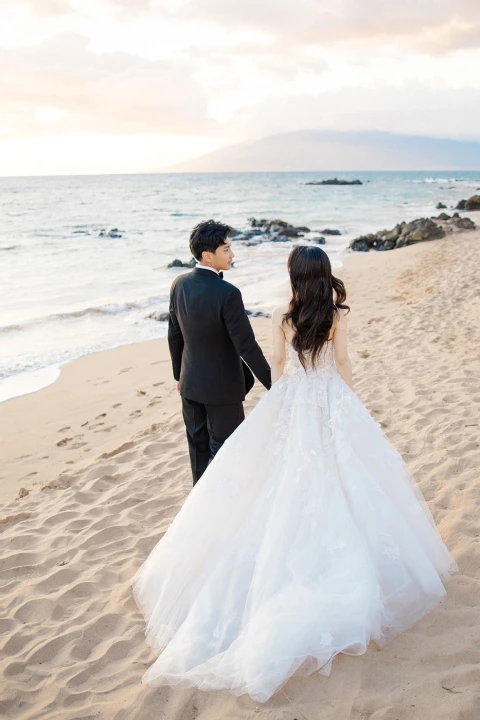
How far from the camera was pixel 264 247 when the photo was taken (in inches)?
917

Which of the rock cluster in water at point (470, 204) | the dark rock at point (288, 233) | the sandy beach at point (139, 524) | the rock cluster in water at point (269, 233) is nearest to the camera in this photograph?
the sandy beach at point (139, 524)

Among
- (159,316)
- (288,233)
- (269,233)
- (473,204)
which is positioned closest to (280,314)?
(159,316)

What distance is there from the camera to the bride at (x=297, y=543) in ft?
8.60

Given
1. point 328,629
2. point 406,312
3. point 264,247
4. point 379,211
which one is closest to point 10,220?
point 264,247

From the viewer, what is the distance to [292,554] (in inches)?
112

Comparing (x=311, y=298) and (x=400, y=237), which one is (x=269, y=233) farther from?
(x=311, y=298)

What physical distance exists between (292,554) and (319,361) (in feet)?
3.50

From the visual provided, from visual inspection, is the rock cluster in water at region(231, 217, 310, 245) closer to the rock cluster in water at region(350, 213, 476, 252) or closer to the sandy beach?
the rock cluster in water at region(350, 213, 476, 252)

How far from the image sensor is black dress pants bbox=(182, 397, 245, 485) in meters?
4.09

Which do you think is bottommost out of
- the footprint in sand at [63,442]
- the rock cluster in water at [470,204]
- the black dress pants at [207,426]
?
the footprint in sand at [63,442]

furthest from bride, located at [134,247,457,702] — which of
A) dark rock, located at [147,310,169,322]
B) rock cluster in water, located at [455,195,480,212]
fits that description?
rock cluster in water, located at [455,195,480,212]

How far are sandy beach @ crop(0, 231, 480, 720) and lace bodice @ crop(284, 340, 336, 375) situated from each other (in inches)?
55.7

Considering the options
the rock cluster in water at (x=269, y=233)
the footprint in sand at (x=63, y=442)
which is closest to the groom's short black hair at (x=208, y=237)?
the footprint in sand at (x=63, y=442)

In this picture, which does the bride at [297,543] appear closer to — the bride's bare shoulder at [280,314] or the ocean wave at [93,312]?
the bride's bare shoulder at [280,314]
